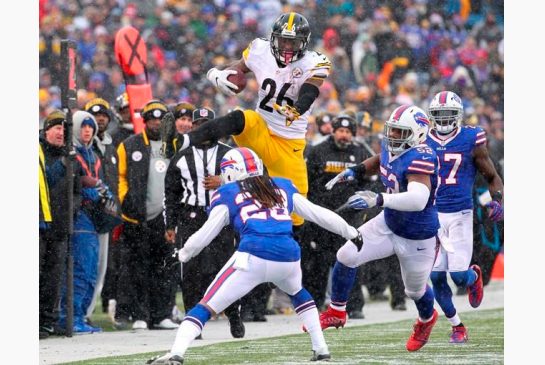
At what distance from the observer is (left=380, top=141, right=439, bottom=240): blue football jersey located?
8.85m

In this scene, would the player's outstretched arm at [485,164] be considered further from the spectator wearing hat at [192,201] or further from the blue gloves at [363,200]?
the spectator wearing hat at [192,201]

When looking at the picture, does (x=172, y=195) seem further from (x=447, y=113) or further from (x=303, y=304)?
(x=303, y=304)

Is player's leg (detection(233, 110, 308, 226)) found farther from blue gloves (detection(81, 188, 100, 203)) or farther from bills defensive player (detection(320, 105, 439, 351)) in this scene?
blue gloves (detection(81, 188, 100, 203))

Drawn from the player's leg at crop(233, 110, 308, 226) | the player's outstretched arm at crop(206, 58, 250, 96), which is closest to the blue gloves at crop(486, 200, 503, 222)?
the player's leg at crop(233, 110, 308, 226)

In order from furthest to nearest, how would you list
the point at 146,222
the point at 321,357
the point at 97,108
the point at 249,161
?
the point at 97,108 → the point at 146,222 → the point at 249,161 → the point at 321,357

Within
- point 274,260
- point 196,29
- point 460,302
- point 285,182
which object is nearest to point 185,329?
point 274,260

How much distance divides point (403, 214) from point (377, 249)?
31cm

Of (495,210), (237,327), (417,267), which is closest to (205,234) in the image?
(417,267)

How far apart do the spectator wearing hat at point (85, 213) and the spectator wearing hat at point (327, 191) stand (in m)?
2.51

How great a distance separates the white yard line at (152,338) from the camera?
9.25 metres

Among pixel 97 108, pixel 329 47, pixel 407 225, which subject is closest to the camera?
pixel 407 225

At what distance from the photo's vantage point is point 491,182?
10.1 metres

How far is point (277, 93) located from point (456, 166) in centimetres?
165

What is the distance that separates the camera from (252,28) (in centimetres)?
2136
